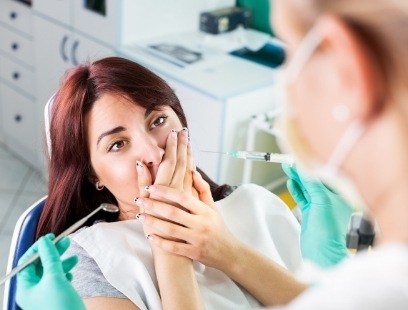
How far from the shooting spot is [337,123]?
1.75 feet

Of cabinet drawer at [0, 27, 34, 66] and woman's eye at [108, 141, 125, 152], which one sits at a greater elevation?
woman's eye at [108, 141, 125, 152]

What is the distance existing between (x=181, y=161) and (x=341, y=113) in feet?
2.74

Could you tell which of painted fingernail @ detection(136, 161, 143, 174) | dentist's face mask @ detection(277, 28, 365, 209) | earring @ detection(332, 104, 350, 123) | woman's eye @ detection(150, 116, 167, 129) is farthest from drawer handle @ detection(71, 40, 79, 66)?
earring @ detection(332, 104, 350, 123)

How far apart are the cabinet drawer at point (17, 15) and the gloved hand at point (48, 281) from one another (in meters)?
2.38

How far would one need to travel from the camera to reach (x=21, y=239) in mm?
1365

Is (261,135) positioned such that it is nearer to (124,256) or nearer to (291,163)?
(291,163)

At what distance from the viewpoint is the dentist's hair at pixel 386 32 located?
0.49m

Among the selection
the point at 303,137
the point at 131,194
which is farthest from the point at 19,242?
the point at 303,137

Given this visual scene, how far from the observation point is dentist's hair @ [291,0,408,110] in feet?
1.59

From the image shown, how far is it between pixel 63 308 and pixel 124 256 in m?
0.28

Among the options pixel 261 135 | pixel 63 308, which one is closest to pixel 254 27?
pixel 261 135

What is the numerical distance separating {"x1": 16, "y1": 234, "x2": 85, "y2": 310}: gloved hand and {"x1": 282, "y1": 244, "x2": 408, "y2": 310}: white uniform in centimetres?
59

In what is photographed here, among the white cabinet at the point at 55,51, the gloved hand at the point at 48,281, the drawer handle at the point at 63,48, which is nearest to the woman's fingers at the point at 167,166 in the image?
the gloved hand at the point at 48,281

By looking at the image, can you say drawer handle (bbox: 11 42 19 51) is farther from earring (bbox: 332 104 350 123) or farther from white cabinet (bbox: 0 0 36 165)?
earring (bbox: 332 104 350 123)
